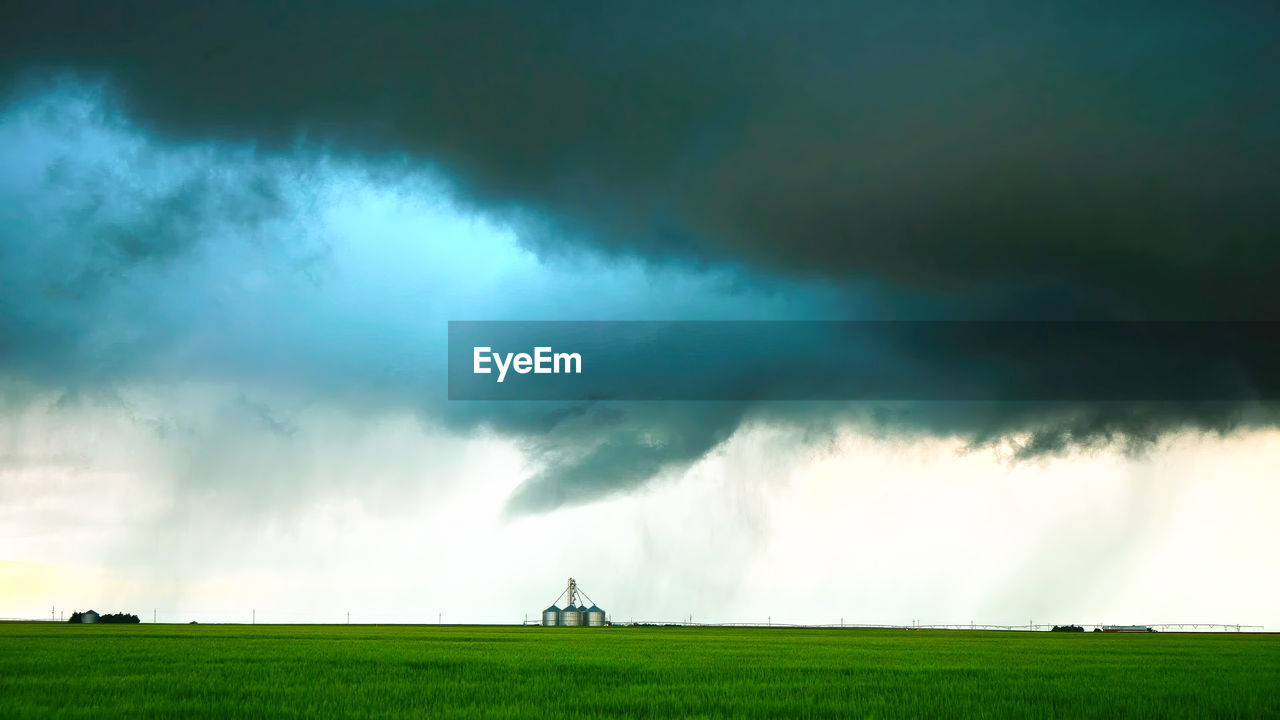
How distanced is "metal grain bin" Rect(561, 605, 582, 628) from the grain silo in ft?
3.75

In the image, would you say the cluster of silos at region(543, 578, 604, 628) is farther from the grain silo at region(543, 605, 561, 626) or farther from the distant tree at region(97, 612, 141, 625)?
the distant tree at region(97, 612, 141, 625)

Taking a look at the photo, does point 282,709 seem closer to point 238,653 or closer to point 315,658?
point 315,658

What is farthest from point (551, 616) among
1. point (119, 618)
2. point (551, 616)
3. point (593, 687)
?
point (593, 687)

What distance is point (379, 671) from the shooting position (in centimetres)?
3447

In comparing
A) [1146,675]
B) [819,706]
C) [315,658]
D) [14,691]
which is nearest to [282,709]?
[14,691]

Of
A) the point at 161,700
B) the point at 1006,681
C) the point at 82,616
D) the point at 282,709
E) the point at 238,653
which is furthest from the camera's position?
the point at 82,616

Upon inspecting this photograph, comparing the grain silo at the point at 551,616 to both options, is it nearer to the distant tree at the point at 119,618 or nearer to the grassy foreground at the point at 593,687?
the distant tree at the point at 119,618

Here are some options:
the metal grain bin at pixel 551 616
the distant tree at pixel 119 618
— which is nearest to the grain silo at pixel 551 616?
the metal grain bin at pixel 551 616

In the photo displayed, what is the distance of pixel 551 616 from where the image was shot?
632 ft

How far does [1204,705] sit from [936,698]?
692 cm

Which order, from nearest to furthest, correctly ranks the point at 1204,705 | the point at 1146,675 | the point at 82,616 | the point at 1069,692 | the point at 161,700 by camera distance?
1. the point at 161,700
2. the point at 1204,705
3. the point at 1069,692
4. the point at 1146,675
5. the point at 82,616

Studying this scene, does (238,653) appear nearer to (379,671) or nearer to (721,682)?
Answer: (379,671)

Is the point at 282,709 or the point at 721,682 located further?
the point at 721,682

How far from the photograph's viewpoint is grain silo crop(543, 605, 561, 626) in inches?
7534
